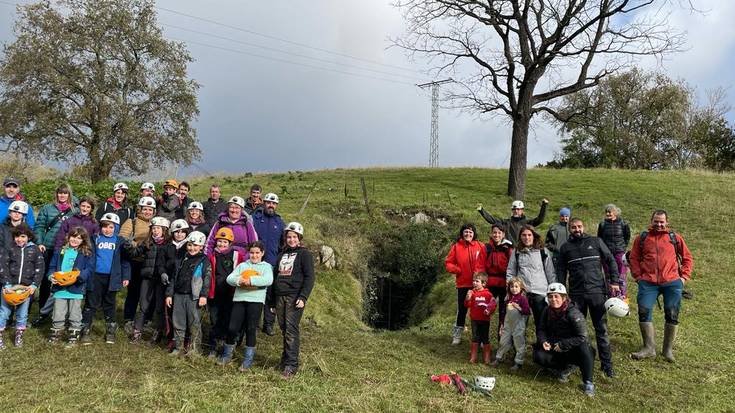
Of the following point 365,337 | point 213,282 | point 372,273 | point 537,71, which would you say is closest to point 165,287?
point 213,282

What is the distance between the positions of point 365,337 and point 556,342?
327 centimetres

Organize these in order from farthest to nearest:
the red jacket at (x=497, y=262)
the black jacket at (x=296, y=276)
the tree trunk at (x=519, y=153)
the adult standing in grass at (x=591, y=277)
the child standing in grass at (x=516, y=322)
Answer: the tree trunk at (x=519, y=153)
the red jacket at (x=497, y=262)
the child standing in grass at (x=516, y=322)
the adult standing in grass at (x=591, y=277)
the black jacket at (x=296, y=276)

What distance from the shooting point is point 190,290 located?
6.38 metres

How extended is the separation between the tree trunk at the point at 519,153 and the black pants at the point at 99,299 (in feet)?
48.8

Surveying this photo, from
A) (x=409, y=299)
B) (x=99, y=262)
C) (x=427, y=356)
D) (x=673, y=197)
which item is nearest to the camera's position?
(x=99, y=262)

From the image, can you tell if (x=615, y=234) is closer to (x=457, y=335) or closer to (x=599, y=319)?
(x=599, y=319)

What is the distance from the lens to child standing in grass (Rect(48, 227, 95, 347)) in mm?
6578

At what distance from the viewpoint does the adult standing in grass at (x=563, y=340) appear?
19.6 ft

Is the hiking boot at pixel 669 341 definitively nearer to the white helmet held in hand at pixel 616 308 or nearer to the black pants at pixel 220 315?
the white helmet held in hand at pixel 616 308

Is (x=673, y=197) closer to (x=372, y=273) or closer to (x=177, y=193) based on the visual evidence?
(x=372, y=273)

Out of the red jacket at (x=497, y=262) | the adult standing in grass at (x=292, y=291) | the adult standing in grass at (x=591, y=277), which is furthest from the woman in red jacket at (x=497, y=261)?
the adult standing in grass at (x=292, y=291)

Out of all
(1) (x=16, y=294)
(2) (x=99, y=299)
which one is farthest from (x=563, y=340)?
(1) (x=16, y=294)

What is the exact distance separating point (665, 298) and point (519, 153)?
38.4 feet

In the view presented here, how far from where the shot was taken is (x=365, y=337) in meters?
8.28
